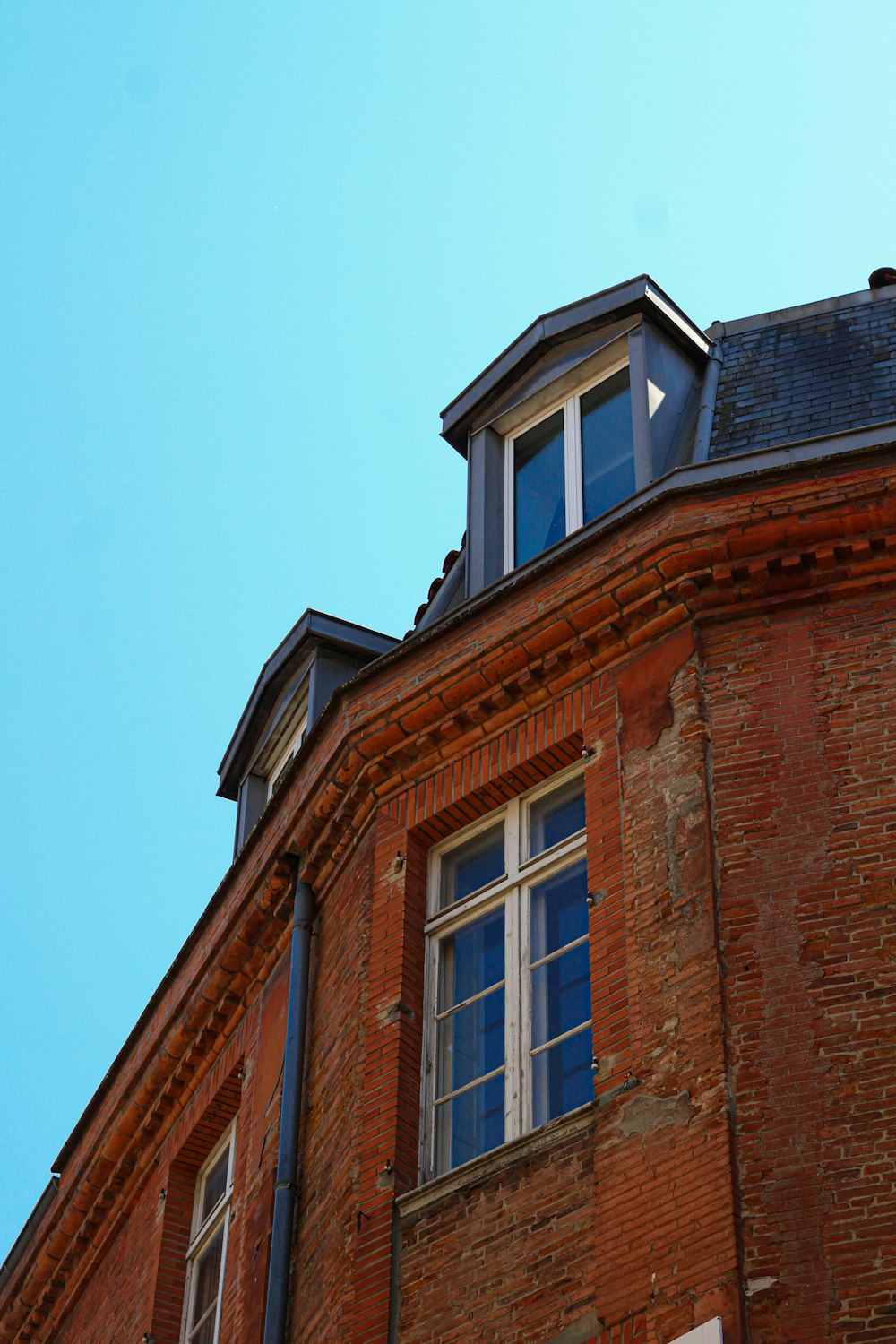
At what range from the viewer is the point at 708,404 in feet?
43.9

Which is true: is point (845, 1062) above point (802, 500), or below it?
below

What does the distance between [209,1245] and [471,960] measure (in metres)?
3.34

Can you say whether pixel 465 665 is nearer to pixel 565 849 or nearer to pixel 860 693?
pixel 565 849

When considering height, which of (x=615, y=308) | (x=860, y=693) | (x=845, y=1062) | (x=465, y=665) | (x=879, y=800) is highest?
(x=615, y=308)

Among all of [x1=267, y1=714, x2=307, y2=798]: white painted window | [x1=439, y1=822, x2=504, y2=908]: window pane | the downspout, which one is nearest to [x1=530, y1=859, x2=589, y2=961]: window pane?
[x1=439, y1=822, x2=504, y2=908]: window pane

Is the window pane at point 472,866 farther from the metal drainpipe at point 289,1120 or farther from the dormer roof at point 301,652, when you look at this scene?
the dormer roof at point 301,652

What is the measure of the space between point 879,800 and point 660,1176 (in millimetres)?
2162

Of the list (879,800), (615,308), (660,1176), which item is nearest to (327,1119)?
(660,1176)

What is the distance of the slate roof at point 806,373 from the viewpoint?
1287cm

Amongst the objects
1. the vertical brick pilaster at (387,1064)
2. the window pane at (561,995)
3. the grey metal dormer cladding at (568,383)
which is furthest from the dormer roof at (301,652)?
the window pane at (561,995)

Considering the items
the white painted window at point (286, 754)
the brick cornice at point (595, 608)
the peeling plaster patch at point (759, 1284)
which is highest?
the white painted window at point (286, 754)

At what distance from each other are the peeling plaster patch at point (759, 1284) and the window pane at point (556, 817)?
318 centimetres

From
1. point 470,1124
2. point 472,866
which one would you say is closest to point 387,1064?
point 470,1124

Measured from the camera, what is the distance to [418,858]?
12.1 metres
